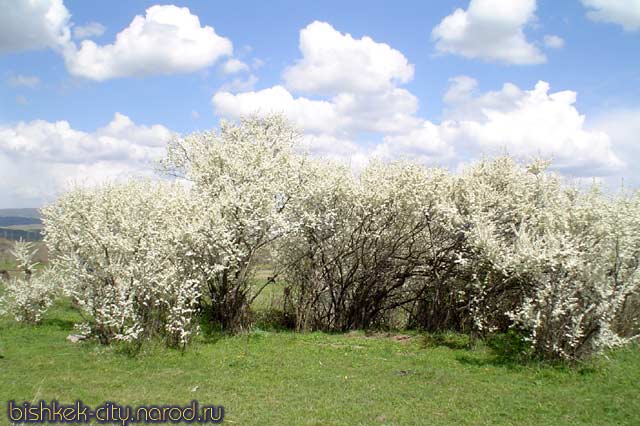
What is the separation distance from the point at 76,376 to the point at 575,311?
36.8 feet

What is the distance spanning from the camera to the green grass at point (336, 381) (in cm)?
880

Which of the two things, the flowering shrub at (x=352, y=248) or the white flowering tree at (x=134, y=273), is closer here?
the flowering shrub at (x=352, y=248)

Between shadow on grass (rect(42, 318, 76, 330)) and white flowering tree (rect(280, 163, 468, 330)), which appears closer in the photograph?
white flowering tree (rect(280, 163, 468, 330))

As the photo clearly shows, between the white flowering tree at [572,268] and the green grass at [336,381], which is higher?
the white flowering tree at [572,268]

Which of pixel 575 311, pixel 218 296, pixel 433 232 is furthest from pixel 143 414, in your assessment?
pixel 433 232

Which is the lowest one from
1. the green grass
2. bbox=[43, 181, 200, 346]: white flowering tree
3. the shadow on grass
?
the shadow on grass

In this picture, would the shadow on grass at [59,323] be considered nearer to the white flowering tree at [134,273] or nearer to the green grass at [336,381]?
the green grass at [336,381]

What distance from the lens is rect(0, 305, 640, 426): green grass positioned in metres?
8.80

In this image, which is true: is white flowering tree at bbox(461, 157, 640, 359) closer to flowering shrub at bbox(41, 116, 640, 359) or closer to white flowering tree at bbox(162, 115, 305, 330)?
flowering shrub at bbox(41, 116, 640, 359)

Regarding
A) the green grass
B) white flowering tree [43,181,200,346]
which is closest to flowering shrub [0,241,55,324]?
the green grass

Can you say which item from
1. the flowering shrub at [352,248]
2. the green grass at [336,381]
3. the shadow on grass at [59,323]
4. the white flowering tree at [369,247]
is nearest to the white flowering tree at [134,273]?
the flowering shrub at [352,248]

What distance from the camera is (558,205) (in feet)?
42.2

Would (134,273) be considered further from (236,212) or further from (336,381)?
(336,381)

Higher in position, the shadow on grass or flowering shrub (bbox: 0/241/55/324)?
flowering shrub (bbox: 0/241/55/324)
